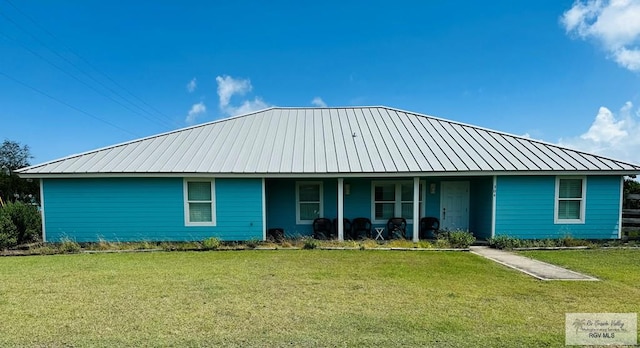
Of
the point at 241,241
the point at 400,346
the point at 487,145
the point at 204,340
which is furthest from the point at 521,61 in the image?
the point at 204,340

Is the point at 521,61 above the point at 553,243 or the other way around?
above

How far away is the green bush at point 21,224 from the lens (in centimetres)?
1109

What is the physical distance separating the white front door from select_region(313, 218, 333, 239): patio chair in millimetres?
4470

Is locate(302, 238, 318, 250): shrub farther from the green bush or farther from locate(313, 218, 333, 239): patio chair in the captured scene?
the green bush

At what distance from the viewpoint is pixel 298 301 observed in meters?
5.39

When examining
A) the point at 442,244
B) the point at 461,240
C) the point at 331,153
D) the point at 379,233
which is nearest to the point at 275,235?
the point at 331,153

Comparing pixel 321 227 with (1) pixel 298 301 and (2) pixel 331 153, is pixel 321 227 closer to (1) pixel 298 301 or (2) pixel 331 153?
(2) pixel 331 153

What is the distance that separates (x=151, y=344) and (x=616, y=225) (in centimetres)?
1421

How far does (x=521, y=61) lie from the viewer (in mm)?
15570

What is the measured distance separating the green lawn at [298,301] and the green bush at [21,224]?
11.0 ft

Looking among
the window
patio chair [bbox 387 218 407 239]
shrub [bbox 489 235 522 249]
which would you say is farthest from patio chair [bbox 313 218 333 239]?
the window

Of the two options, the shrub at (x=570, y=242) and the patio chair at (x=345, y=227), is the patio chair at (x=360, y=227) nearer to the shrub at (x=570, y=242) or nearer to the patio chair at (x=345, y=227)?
the patio chair at (x=345, y=227)

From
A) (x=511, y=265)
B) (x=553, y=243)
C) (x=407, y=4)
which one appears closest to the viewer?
(x=511, y=265)

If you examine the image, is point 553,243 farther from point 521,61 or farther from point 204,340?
point 204,340
